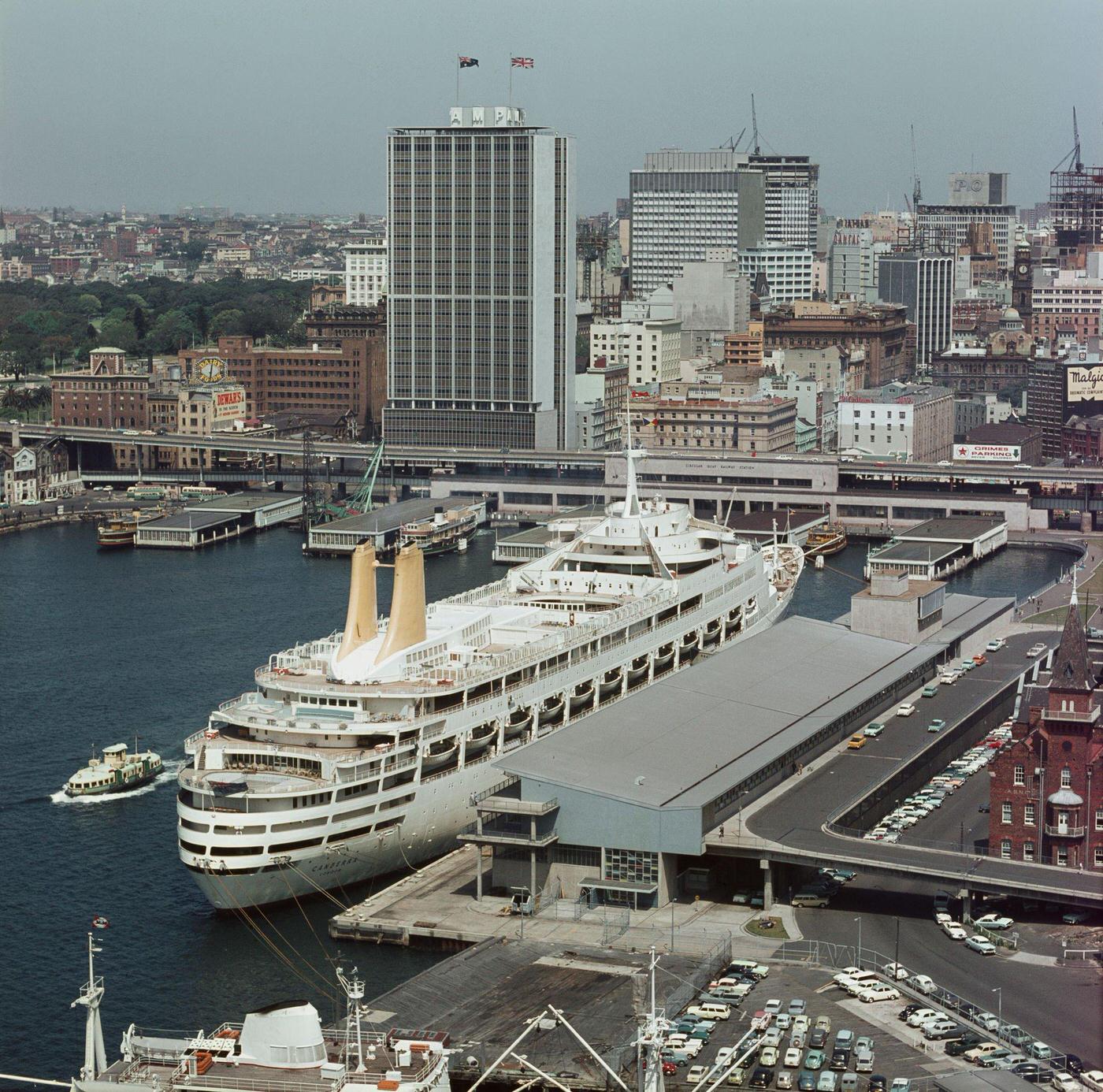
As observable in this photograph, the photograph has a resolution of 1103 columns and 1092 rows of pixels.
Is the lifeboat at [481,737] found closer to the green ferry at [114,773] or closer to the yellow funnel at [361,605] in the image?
the yellow funnel at [361,605]

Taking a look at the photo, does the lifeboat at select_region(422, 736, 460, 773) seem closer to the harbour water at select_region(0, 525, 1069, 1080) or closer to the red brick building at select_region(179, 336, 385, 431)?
the harbour water at select_region(0, 525, 1069, 1080)

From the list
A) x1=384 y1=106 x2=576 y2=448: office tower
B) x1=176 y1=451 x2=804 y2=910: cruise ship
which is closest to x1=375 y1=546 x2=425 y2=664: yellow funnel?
x1=176 y1=451 x2=804 y2=910: cruise ship

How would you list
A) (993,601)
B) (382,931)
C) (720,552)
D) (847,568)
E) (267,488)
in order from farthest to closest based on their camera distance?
(267,488), (847,568), (993,601), (720,552), (382,931)

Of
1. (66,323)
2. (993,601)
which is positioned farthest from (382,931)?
(66,323)

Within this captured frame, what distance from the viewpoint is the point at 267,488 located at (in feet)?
282

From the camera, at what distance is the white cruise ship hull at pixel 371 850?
32625 mm

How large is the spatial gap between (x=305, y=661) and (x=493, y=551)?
1269 inches

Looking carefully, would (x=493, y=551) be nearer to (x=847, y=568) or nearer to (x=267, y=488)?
(x=847, y=568)

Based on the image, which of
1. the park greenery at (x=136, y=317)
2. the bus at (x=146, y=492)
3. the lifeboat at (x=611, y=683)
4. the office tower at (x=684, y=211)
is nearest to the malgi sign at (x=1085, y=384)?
the bus at (x=146, y=492)

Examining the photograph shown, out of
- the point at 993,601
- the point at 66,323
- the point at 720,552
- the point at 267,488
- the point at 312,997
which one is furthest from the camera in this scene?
the point at 66,323

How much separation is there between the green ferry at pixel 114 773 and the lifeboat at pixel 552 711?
7.64m

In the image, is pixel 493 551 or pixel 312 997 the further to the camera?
pixel 493 551

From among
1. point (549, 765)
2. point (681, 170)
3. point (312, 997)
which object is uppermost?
point (681, 170)

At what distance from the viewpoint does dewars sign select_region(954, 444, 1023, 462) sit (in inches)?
3388
